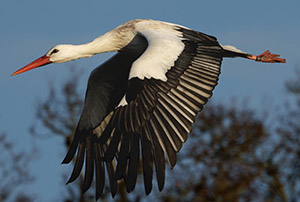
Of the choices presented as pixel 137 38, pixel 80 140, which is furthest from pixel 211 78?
pixel 80 140

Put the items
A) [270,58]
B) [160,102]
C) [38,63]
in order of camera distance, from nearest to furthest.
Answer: [160,102]
[38,63]
[270,58]

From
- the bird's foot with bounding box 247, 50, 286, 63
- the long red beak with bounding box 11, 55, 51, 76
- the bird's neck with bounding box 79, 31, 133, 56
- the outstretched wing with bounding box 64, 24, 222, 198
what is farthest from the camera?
the bird's foot with bounding box 247, 50, 286, 63

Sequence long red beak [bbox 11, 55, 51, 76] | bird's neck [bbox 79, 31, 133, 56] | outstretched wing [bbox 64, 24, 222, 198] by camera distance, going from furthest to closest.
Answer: long red beak [bbox 11, 55, 51, 76] → bird's neck [bbox 79, 31, 133, 56] → outstretched wing [bbox 64, 24, 222, 198]

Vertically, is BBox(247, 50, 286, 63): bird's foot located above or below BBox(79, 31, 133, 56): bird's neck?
below

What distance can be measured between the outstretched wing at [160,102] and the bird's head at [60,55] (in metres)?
1.16

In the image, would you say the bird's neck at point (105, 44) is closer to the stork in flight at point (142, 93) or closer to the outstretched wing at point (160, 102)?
the stork in flight at point (142, 93)

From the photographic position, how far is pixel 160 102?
351 inches

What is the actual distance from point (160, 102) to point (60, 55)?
8.34 feet

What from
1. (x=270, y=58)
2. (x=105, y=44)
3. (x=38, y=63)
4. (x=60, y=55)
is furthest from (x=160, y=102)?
(x=270, y=58)

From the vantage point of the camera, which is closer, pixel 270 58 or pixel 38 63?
pixel 38 63

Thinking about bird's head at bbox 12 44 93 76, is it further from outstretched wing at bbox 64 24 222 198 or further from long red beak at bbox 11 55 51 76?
outstretched wing at bbox 64 24 222 198

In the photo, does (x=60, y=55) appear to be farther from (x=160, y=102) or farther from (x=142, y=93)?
(x=160, y=102)

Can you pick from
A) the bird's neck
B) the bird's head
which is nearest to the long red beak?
the bird's head

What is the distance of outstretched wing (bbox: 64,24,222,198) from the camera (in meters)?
8.54
